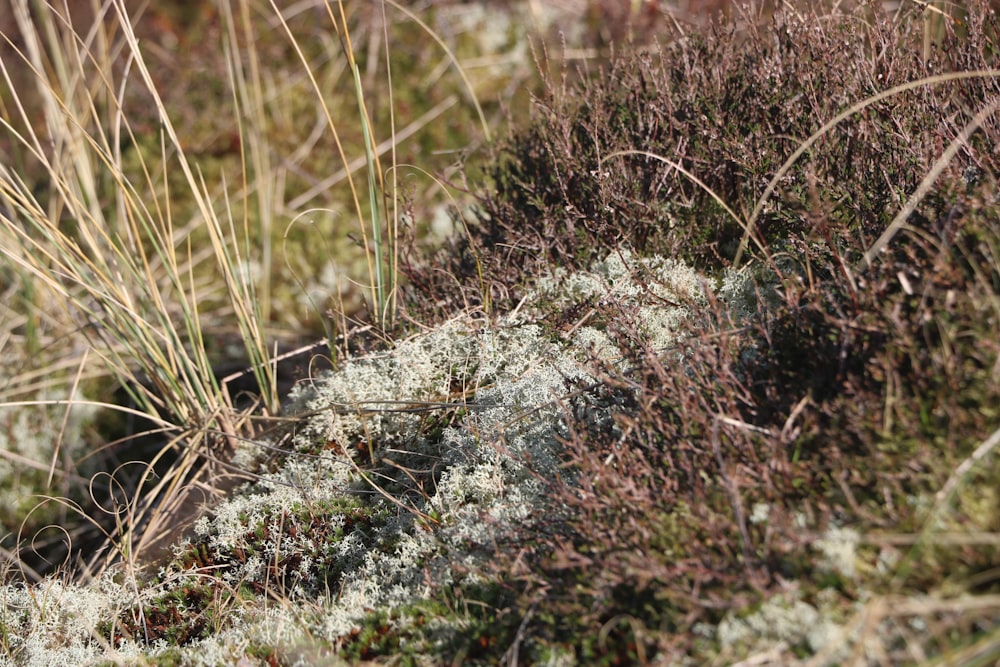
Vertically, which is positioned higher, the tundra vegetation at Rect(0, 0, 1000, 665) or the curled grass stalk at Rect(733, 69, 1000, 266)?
the curled grass stalk at Rect(733, 69, 1000, 266)

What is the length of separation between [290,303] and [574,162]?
284cm

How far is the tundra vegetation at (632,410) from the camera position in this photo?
1755 millimetres

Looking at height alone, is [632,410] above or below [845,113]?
below

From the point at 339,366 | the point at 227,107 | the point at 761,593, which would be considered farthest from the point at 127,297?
the point at 227,107

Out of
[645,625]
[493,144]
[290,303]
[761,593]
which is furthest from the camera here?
[290,303]

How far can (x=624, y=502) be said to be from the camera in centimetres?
193

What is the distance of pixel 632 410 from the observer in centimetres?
222

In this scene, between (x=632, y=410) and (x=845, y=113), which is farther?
(x=632, y=410)

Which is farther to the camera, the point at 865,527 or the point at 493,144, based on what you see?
the point at 493,144

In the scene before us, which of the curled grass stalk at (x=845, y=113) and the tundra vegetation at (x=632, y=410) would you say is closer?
the tundra vegetation at (x=632, y=410)

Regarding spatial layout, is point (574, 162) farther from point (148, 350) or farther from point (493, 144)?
point (148, 350)

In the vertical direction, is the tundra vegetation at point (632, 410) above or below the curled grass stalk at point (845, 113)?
below

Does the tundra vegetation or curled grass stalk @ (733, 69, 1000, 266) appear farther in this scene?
curled grass stalk @ (733, 69, 1000, 266)

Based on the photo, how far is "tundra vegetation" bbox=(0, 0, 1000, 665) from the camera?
1755 mm
